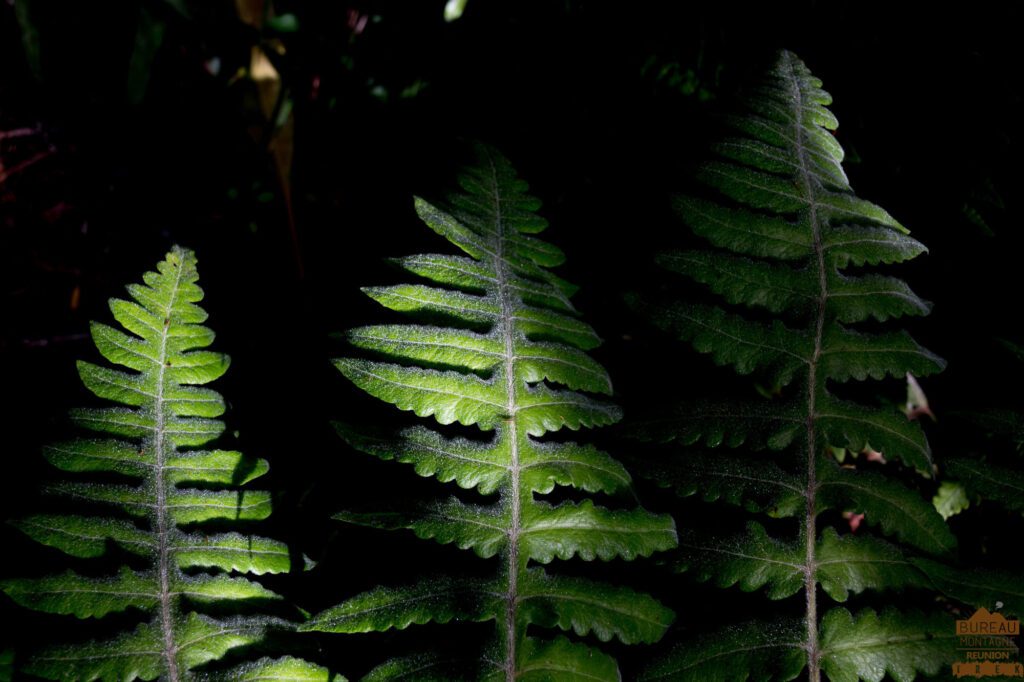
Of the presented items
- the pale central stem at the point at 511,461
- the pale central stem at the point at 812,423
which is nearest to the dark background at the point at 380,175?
the pale central stem at the point at 511,461

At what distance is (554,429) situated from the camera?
1089 mm

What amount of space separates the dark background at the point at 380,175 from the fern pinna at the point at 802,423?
118 millimetres

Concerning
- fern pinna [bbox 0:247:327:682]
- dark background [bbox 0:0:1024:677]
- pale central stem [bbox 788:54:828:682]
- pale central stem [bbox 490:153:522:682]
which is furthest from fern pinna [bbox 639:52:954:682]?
fern pinna [bbox 0:247:327:682]

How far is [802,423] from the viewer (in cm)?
111

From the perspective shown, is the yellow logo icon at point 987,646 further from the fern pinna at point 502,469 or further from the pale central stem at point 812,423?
the fern pinna at point 502,469

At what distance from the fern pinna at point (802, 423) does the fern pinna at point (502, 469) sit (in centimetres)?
12

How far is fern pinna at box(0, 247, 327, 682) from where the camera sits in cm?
98

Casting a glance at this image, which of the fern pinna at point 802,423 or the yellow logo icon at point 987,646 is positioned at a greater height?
the fern pinna at point 802,423

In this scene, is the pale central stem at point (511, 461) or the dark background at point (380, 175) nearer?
the pale central stem at point (511, 461)

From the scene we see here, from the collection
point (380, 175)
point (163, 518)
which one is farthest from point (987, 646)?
point (380, 175)

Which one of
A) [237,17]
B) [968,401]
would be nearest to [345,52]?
[237,17]

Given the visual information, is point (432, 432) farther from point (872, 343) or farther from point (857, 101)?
point (857, 101)

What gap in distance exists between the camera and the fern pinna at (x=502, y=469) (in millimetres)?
986

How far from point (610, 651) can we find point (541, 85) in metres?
1.45
